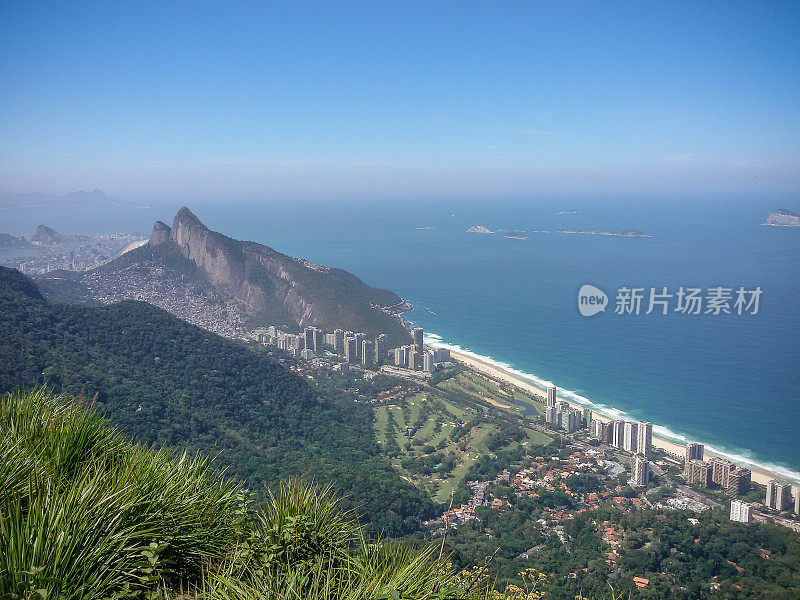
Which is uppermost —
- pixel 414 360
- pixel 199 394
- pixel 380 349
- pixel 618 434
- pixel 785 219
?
pixel 785 219

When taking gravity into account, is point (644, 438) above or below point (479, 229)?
below

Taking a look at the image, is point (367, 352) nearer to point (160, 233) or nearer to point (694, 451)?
point (694, 451)

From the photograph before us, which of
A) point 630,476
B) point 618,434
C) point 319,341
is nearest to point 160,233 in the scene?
point 319,341

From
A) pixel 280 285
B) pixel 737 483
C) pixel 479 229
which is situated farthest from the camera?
pixel 479 229

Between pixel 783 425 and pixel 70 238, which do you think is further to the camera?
pixel 70 238

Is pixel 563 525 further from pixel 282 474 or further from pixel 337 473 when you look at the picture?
pixel 282 474

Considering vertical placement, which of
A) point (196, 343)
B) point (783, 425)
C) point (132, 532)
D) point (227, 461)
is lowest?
point (783, 425)

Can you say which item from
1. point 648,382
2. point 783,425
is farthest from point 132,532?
point 648,382
